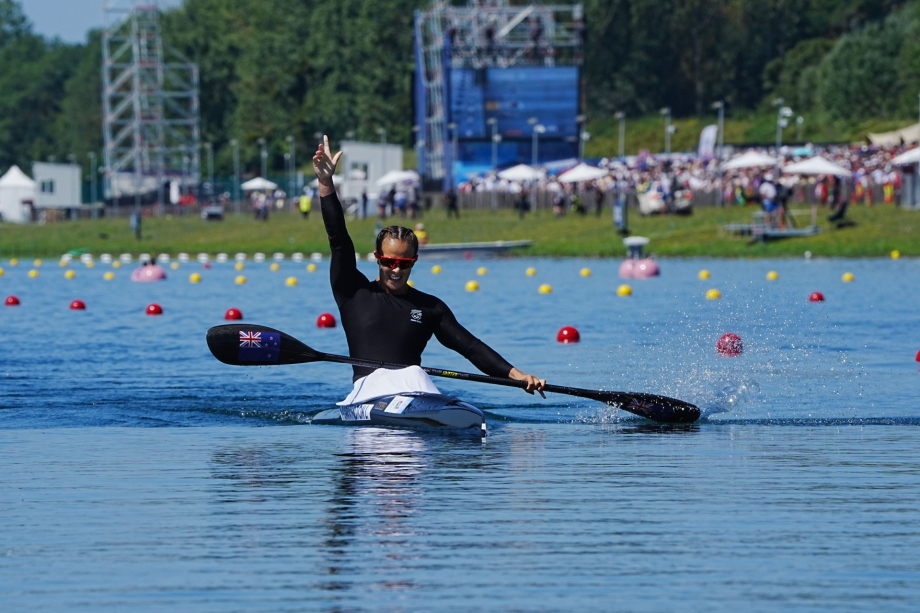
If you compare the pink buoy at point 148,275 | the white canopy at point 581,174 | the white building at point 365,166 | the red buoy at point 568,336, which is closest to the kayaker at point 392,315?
the red buoy at point 568,336

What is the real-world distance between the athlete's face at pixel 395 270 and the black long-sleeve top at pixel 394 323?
66mm

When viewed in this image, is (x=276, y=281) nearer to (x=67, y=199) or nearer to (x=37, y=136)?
(x=67, y=199)

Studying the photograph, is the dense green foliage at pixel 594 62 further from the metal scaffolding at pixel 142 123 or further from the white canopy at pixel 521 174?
the white canopy at pixel 521 174

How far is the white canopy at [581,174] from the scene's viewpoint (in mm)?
62281

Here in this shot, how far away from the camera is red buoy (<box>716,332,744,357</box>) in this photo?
19609mm

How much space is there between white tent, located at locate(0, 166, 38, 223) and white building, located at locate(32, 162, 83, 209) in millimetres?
586

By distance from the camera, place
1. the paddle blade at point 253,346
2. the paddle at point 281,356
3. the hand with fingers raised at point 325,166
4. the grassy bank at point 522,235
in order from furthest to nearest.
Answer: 1. the grassy bank at point 522,235
2. the paddle blade at point 253,346
3. the paddle at point 281,356
4. the hand with fingers raised at point 325,166

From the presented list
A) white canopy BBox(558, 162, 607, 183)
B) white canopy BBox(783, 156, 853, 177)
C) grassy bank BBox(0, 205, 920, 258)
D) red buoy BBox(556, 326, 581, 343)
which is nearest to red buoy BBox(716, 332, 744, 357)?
red buoy BBox(556, 326, 581, 343)

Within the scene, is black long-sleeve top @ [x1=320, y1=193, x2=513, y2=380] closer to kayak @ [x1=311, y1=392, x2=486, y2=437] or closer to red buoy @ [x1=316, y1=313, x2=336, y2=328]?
kayak @ [x1=311, y1=392, x2=486, y2=437]

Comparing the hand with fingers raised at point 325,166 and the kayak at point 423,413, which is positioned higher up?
the hand with fingers raised at point 325,166

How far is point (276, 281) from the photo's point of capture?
41.3 m

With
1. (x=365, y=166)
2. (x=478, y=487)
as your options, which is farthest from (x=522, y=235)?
(x=478, y=487)

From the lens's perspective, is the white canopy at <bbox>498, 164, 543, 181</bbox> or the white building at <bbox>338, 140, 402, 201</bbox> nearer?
the white canopy at <bbox>498, 164, 543, 181</bbox>

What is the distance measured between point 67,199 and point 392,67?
80.4 feet
